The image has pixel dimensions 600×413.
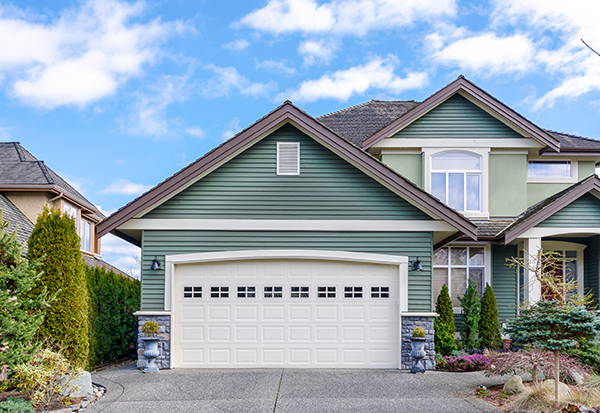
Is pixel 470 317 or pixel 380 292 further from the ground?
pixel 380 292

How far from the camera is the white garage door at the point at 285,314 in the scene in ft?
34.9

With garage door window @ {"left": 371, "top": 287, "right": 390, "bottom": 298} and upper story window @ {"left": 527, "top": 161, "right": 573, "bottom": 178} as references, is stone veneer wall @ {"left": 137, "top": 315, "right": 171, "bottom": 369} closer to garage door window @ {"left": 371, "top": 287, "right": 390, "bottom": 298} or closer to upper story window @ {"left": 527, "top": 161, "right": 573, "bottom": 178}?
garage door window @ {"left": 371, "top": 287, "right": 390, "bottom": 298}

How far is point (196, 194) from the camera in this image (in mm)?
10820

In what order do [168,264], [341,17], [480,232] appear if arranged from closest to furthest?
1. [168,264]
2. [341,17]
3. [480,232]

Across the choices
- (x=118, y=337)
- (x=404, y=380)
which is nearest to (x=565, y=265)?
(x=404, y=380)

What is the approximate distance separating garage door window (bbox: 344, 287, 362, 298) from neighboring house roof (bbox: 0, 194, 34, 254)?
9.27 m

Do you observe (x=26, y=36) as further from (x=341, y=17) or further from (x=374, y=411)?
(x=374, y=411)

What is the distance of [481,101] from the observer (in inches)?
556

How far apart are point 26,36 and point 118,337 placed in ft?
28.0

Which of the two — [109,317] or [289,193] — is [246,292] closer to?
[289,193]

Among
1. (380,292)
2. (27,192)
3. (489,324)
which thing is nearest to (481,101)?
(489,324)

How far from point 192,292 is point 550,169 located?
11485 millimetres

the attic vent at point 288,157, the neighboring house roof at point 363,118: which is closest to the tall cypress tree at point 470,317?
the neighboring house roof at point 363,118

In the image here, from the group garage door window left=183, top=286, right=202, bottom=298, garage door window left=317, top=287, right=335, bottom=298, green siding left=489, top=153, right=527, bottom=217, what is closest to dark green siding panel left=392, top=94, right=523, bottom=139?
green siding left=489, top=153, right=527, bottom=217
